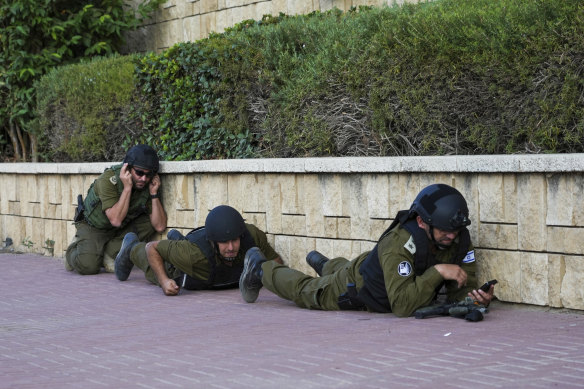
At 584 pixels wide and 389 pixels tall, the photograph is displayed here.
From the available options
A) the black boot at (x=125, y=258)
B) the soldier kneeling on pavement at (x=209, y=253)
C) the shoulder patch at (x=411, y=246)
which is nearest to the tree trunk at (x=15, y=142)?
the black boot at (x=125, y=258)

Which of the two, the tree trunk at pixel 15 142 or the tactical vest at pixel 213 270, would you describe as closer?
the tactical vest at pixel 213 270

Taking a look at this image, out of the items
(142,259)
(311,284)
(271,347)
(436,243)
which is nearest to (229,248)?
(311,284)

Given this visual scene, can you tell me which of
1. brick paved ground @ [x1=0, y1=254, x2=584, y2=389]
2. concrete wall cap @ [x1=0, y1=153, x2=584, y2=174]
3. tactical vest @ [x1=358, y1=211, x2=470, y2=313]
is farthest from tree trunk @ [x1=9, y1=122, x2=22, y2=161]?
tactical vest @ [x1=358, y1=211, x2=470, y2=313]

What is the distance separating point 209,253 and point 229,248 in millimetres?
258

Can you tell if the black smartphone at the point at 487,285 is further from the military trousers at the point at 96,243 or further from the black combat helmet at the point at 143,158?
the military trousers at the point at 96,243

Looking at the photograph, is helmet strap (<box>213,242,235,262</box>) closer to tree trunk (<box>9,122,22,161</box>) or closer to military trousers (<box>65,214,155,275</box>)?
military trousers (<box>65,214,155,275</box>)

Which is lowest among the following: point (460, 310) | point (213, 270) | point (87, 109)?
point (460, 310)

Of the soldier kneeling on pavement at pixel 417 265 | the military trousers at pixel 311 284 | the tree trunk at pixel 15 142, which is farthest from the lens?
the tree trunk at pixel 15 142

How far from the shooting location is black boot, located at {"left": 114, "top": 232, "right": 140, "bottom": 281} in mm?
9680

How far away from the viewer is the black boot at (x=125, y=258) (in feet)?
31.8

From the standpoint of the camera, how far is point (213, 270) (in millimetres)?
8586

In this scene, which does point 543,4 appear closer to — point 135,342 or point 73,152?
point 135,342

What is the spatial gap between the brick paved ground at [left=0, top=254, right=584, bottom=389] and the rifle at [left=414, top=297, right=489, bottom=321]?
7 cm

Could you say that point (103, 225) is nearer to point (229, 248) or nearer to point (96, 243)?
point (96, 243)
